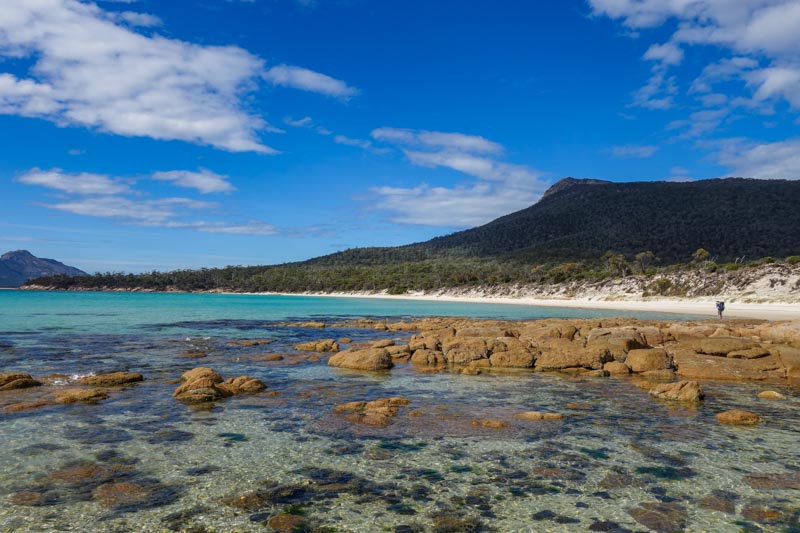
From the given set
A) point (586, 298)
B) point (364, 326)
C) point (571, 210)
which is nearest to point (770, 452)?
point (364, 326)

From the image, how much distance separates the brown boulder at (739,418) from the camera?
538 inches

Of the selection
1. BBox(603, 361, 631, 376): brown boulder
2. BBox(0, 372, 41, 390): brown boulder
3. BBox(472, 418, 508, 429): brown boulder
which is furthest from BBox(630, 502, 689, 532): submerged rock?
BBox(0, 372, 41, 390): brown boulder

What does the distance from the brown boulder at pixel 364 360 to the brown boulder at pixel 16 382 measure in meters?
11.3

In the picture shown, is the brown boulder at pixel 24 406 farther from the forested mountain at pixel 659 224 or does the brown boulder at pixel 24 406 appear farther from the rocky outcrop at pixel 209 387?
the forested mountain at pixel 659 224

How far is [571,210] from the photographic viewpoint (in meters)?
156

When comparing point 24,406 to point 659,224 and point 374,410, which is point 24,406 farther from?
point 659,224

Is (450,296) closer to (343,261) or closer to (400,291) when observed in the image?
(400,291)

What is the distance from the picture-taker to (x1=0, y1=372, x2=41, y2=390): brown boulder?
17.1 metres

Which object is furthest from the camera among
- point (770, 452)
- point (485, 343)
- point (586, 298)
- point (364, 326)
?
point (586, 298)

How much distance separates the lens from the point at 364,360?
2295 centimetres

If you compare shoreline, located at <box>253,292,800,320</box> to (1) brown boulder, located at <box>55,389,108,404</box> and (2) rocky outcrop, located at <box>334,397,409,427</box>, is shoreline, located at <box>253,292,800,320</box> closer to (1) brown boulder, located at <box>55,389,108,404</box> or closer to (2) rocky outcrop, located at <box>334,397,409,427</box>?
(2) rocky outcrop, located at <box>334,397,409,427</box>

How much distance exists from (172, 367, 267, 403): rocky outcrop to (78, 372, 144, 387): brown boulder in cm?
251

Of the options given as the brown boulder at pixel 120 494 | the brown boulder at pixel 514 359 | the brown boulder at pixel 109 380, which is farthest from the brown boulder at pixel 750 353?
the brown boulder at pixel 109 380

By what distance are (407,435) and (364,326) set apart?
33.3 meters
